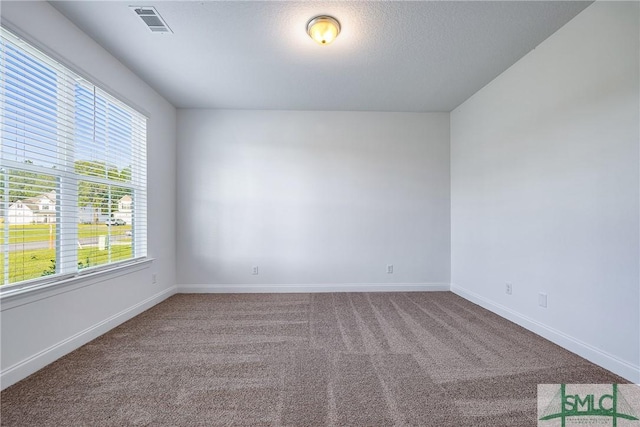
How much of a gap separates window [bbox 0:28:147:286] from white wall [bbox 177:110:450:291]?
1.00 meters

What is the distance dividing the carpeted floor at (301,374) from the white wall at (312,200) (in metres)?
0.97

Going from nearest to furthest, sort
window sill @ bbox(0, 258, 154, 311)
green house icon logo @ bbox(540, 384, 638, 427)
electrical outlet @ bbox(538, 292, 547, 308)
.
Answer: green house icon logo @ bbox(540, 384, 638, 427) < window sill @ bbox(0, 258, 154, 311) < electrical outlet @ bbox(538, 292, 547, 308)

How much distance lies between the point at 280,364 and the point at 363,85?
9.80ft

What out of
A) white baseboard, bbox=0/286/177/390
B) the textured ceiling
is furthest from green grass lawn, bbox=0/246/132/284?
the textured ceiling

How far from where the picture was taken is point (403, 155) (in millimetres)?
3766

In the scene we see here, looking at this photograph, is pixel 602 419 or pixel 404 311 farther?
pixel 404 311

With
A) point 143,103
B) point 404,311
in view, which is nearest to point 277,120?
point 143,103

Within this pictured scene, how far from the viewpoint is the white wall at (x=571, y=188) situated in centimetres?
170

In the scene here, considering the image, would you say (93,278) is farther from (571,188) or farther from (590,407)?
Answer: (571,188)

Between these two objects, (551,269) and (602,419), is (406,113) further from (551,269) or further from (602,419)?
(602,419)

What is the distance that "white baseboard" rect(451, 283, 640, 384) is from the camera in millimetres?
1682

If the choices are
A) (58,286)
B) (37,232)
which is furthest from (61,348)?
(37,232)

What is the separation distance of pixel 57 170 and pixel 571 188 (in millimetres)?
4137

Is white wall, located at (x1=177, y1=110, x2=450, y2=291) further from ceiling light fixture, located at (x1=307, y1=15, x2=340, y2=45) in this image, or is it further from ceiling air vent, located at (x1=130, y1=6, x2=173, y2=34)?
ceiling light fixture, located at (x1=307, y1=15, x2=340, y2=45)
